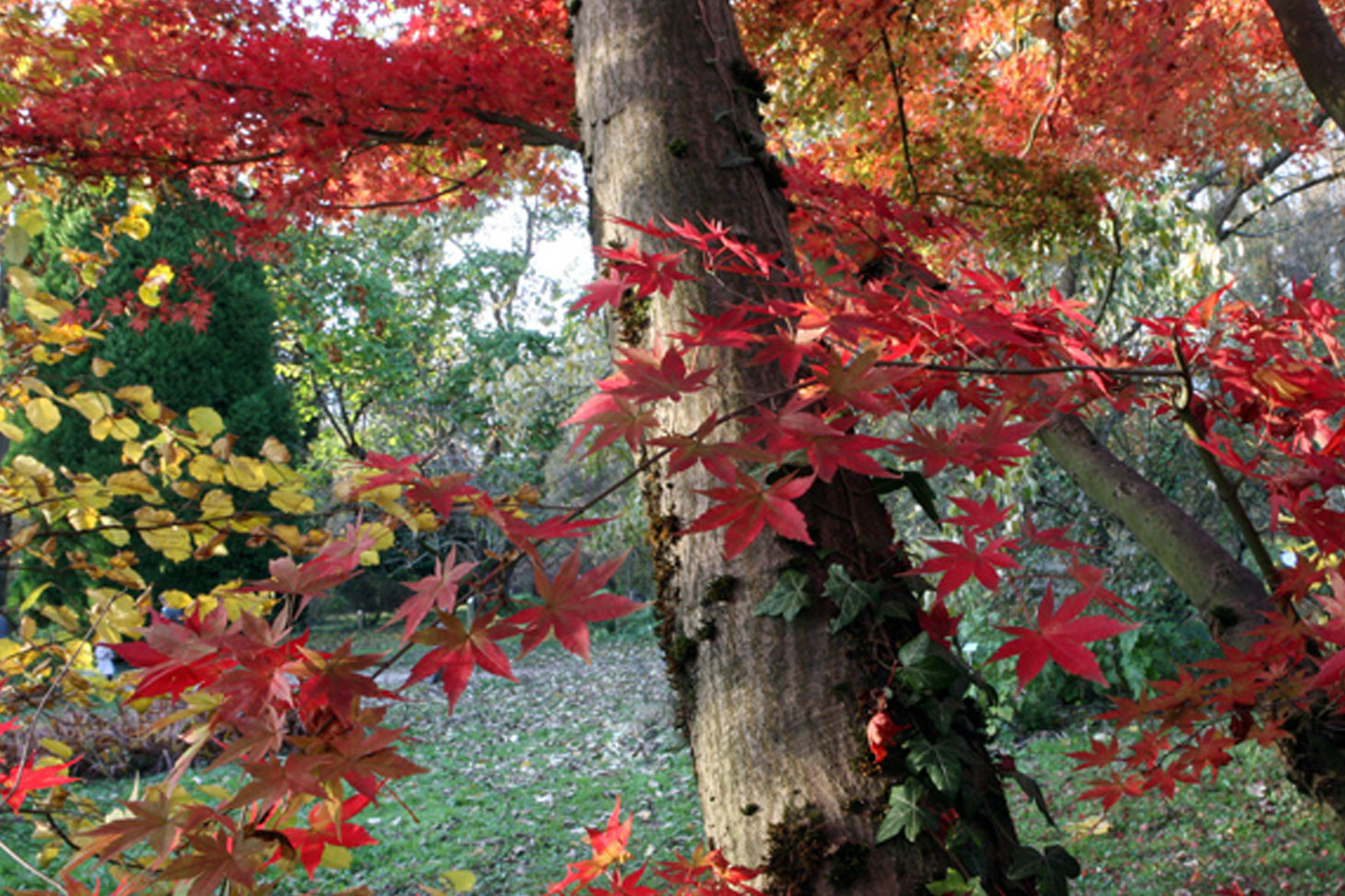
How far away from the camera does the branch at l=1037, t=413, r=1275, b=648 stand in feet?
7.07

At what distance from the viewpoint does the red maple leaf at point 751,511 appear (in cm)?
82

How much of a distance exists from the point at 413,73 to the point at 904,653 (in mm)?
2256

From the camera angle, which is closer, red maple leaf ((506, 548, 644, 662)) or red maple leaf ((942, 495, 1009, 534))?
red maple leaf ((506, 548, 644, 662))

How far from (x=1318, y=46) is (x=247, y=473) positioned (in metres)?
2.75

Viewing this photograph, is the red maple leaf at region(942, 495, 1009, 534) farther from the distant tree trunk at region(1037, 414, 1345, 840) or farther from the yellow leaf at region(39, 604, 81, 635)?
the yellow leaf at region(39, 604, 81, 635)

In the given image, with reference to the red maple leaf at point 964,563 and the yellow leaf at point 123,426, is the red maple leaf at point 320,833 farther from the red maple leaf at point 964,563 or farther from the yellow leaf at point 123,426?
the yellow leaf at point 123,426

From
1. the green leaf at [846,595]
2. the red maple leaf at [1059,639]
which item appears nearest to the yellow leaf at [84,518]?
the green leaf at [846,595]

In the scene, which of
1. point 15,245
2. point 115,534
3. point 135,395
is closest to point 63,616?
point 115,534

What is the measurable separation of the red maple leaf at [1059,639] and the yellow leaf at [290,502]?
1.13 metres

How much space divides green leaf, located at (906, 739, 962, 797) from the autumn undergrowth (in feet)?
4.08

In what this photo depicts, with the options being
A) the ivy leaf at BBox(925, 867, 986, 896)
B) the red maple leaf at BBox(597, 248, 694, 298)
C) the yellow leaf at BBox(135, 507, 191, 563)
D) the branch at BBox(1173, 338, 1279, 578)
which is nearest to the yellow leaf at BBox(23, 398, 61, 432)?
the yellow leaf at BBox(135, 507, 191, 563)

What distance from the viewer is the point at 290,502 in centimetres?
153

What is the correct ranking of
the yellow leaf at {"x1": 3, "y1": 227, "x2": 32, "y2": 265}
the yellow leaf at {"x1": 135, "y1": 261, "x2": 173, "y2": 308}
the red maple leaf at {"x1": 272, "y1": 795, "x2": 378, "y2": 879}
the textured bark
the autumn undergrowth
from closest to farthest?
1. the red maple leaf at {"x1": 272, "y1": 795, "x2": 378, "y2": 879}
2. the yellow leaf at {"x1": 3, "y1": 227, "x2": 32, "y2": 265}
3. the yellow leaf at {"x1": 135, "y1": 261, "x2": 173, "y2": 308}
4. the textured bark
5. the autumn undergrowth

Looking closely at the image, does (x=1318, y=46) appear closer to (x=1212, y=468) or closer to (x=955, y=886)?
(x=1212, y=468)
